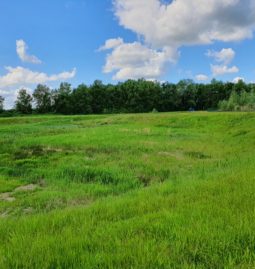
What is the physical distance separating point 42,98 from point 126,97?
26.1 m

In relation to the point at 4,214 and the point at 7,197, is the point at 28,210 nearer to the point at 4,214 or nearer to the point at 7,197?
the point at 4,214

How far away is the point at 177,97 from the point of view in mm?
108438

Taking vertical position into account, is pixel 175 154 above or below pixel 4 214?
below

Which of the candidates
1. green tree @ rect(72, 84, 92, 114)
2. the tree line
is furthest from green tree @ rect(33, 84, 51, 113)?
green tree @ rect(72, 84, 92, 114)

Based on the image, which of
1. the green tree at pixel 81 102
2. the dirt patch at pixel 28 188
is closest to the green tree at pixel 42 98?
the green tree at pixel 81 102

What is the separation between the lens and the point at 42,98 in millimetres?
106375

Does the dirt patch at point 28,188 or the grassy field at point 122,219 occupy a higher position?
the grassy field at point 122,219

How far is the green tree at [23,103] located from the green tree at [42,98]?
221cm

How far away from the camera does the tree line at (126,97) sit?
105125mm

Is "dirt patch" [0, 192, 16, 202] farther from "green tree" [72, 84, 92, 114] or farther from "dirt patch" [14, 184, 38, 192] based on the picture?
"green tree" [72, 84, 92, 114]

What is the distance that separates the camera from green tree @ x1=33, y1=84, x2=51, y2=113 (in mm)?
105938

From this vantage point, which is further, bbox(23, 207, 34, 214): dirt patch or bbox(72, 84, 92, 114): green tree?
bbox(72, 84, 92, 114): green tree

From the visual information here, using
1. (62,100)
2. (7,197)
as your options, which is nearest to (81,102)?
(62,100)

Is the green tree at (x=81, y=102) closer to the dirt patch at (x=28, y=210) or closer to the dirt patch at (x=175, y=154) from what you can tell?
the dirt patch at (x=175, y=154)
